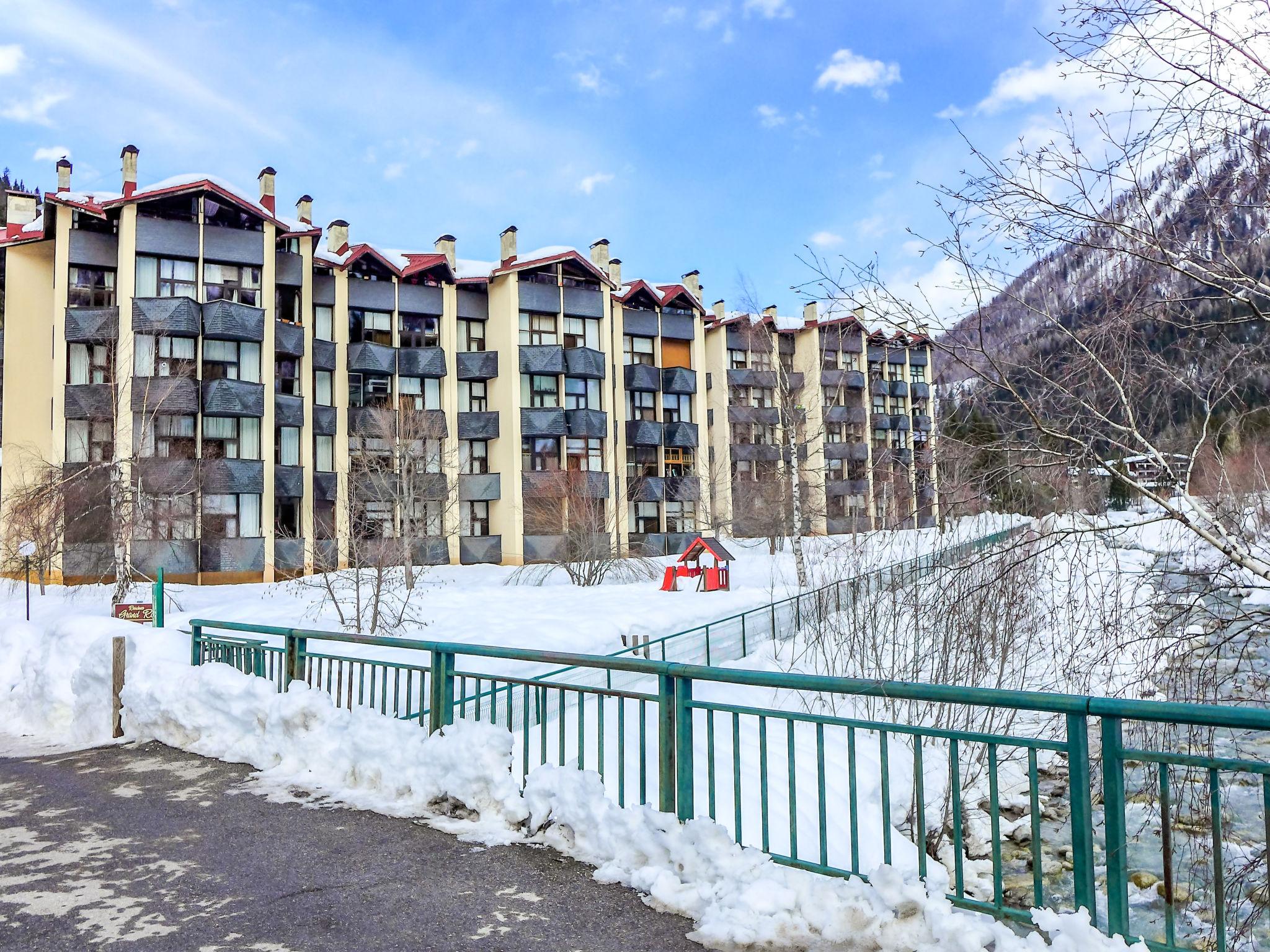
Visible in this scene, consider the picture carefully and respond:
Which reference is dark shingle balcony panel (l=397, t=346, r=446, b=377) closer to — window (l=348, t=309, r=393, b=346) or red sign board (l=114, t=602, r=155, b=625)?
window (l=348, t=309, r=393, b=346)

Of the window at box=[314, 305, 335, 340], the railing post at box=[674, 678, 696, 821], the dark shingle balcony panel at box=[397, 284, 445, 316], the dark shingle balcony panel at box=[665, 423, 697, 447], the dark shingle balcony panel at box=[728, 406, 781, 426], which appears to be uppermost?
the dark shingle balcony panel at box=[397, 284, 445, 316]

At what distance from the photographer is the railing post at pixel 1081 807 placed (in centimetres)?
362

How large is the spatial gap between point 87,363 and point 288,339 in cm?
678

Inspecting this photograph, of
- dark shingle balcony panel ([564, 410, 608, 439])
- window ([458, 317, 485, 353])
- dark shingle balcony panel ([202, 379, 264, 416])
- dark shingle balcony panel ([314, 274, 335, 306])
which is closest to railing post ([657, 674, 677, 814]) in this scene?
dark shingle balcony panel ([202, 379, 264, 416])

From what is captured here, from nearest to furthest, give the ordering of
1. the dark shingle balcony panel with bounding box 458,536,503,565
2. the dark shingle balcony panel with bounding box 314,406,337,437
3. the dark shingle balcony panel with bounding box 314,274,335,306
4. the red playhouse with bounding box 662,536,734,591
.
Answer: the red playhouse with bounding box 662,536,734,591 < the dark shingle balcony panel with bounding box 314,406,337,437 < the dark shingle balcony panel with bounding box 314,274,335,306 < the dark shingle balcony panel with bounding box 458,536,503,565

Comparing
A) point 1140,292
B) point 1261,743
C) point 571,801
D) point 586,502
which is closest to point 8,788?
point 571,801

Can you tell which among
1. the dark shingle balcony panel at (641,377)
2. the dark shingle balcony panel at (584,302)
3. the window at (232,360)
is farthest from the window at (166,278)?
the dark shingle balcony panel at (641,377)

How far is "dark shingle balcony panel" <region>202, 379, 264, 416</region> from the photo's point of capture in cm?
3142

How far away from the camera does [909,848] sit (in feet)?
36.2

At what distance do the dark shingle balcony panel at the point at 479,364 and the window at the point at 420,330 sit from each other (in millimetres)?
1271

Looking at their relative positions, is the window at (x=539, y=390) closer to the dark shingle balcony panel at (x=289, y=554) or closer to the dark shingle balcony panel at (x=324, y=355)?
the dark shingle balcony panel at (x=324, y=355)

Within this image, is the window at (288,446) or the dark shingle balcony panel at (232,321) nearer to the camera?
the dark shingle balcony panel at (232,321)

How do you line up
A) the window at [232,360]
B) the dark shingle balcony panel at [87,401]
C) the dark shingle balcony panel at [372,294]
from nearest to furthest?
the dark shingle balcony panel at [87,401], the window at [232,360], the dark shingle balcony panel at [372,294]

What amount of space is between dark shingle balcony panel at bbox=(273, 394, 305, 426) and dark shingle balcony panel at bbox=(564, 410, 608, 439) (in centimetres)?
1106
